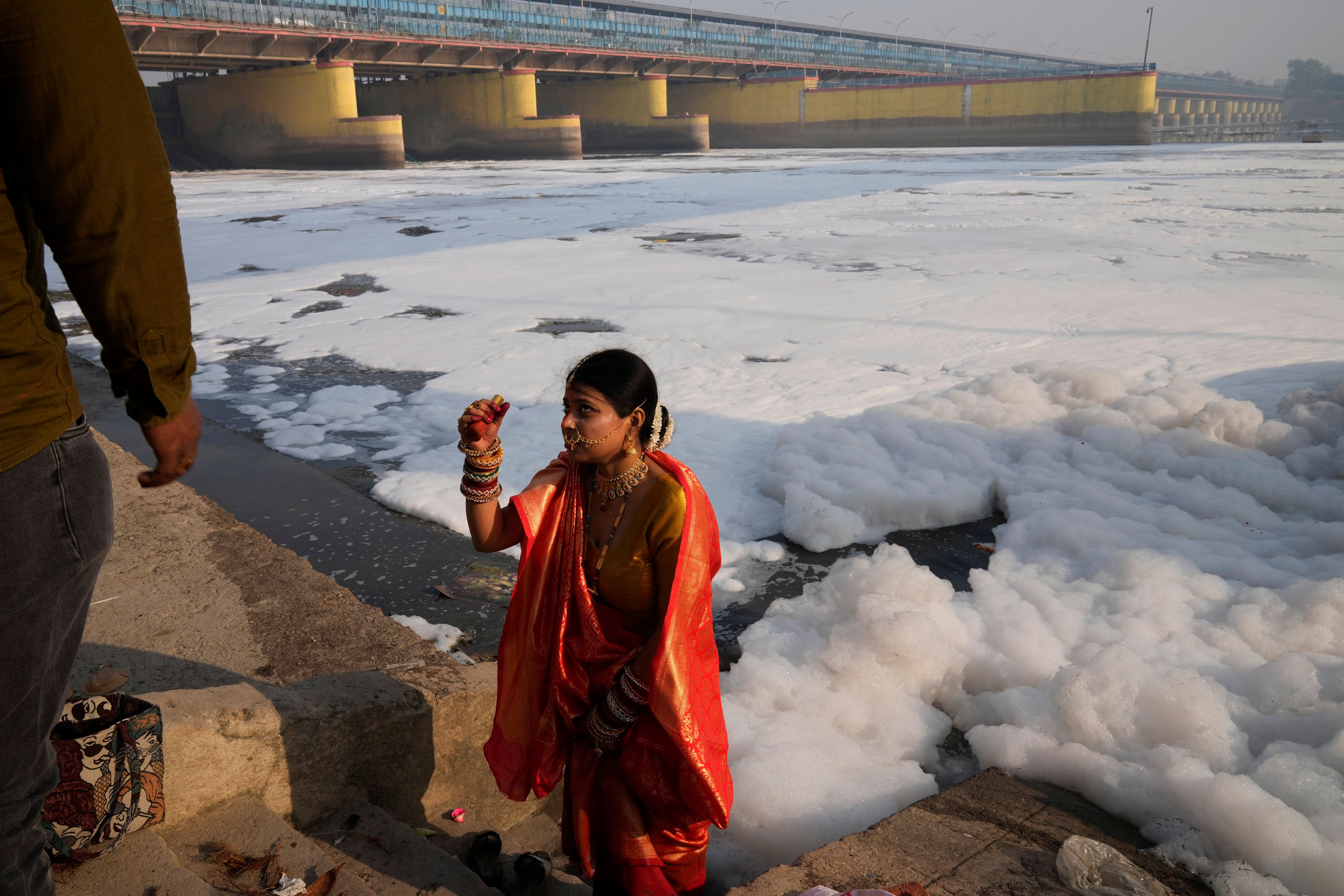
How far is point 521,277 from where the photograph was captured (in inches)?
393

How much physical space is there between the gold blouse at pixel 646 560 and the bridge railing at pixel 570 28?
32641mm

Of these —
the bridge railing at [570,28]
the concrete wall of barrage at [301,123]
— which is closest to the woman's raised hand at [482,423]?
the bridge railing at [570,28]

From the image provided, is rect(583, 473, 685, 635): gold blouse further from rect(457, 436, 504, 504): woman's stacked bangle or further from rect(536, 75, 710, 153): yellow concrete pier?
rect(536, 75, 710, 153): yellow concrete pier

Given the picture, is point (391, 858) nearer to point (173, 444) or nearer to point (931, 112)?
point (173, 444)

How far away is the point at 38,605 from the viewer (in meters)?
1.10

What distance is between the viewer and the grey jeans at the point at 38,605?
A: 1066 mm

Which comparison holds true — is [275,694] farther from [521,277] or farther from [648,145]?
[648,145]

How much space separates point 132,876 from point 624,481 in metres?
1.16

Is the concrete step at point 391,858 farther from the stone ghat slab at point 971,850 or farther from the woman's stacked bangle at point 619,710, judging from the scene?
the stone ghat slab at point 971,850

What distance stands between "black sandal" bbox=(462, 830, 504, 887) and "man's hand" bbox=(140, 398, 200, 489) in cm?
128

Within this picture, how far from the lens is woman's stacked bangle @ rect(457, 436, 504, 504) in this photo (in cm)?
190

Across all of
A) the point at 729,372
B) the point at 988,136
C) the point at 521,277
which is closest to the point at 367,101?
the point at 988,136

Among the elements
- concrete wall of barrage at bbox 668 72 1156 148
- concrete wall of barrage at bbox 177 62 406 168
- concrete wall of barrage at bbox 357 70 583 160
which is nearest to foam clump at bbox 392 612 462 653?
concrete wall of barrage at bbox 177 62 406 168

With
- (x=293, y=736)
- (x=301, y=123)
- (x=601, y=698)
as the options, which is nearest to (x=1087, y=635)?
(x=601, y=698)
